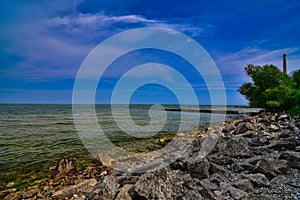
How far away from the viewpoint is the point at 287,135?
7875 millimetres

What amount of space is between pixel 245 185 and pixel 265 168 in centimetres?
83

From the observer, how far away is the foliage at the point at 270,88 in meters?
20.2

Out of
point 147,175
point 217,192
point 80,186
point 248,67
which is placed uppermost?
point 248,67

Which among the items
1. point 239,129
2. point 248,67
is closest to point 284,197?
point 239,129

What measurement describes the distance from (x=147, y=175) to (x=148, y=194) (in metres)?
0.36

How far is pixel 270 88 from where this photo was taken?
2286cm

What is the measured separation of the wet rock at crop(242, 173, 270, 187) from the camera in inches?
159

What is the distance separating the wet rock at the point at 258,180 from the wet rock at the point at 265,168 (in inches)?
8.6

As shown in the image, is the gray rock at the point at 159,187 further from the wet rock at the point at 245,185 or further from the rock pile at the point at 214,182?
the wet rock at the point at 245,185

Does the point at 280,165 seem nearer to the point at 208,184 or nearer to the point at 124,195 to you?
the point at 208,184

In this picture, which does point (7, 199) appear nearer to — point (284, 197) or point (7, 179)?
point (7, 179)

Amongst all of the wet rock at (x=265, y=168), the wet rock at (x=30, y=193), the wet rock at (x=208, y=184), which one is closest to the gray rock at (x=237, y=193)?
the wet rock at (x=208, y=184)

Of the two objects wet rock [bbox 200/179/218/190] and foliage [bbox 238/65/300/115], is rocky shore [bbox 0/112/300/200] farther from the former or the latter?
foliage [bbox 238/65/300/115]

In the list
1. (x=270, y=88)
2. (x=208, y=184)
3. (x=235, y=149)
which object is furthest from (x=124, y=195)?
(x=270, y=88)
